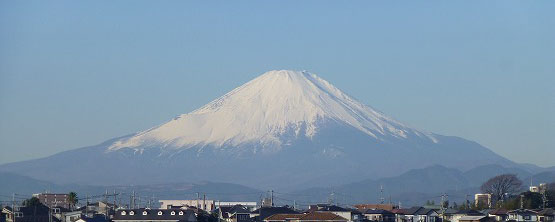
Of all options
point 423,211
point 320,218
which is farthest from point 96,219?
point 423,211

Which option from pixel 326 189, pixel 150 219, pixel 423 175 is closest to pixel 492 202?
pixel 150 219

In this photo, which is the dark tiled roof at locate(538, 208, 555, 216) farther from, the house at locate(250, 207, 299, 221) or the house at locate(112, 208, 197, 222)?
the house at locate(112, 208, 197, 222)

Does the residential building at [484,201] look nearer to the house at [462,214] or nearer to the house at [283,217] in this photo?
the house at [462,214]

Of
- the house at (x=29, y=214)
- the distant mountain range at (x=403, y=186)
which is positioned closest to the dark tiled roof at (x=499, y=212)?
the house at (x=29, y=214)

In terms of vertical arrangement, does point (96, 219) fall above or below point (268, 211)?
below

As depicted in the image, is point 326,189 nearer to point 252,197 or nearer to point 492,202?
point 252,197

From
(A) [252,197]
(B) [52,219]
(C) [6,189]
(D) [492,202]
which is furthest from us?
(C) [6,189]

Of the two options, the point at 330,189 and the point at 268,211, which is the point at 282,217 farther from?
the point at 330,189
